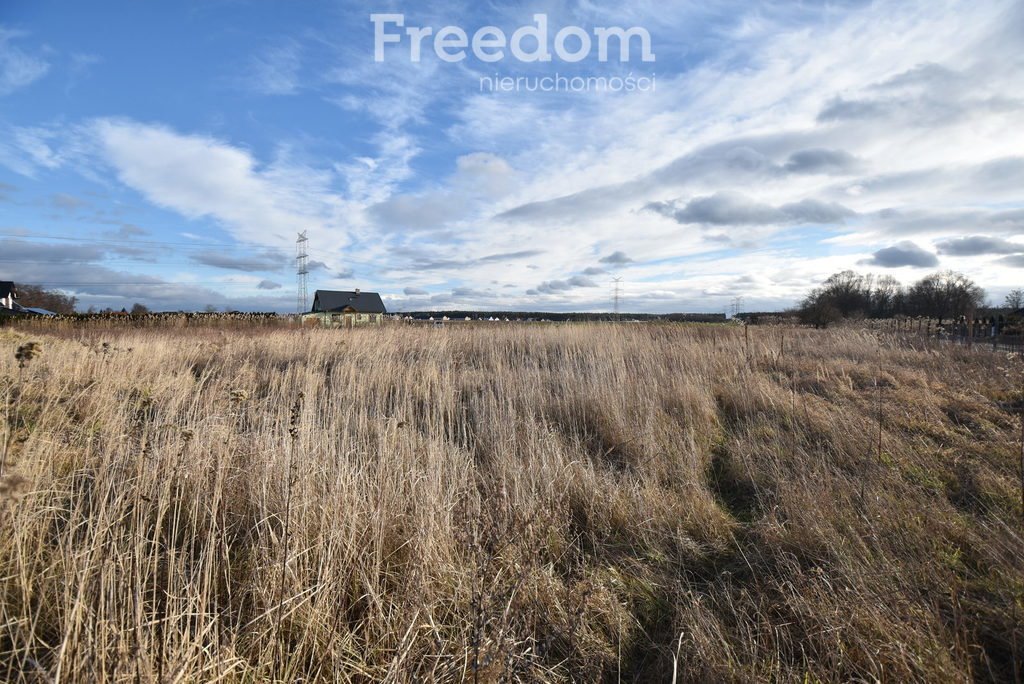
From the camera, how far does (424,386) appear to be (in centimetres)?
664

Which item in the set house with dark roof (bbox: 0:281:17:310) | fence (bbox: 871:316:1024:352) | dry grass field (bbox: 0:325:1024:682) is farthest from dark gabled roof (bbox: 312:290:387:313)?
dry grass field (bbox: 0:325:1024:682)

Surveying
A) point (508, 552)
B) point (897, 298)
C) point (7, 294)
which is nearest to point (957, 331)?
point (508, 552)

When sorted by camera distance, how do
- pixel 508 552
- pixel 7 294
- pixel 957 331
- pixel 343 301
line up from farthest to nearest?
pixel 343 301 < pixel 7 294 < pixel 957 331 < pixel 508 552

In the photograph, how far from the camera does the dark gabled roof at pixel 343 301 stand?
46.5 m

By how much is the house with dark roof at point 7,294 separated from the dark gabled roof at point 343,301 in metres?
26.6

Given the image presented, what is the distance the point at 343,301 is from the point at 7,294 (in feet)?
104

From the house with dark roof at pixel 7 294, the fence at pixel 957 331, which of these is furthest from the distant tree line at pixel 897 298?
the house with dark roof at pixel 7 294

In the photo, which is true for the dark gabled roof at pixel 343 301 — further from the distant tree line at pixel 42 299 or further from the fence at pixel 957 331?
the fence at pixel 957 331

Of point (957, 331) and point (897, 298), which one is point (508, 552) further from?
point (897, 298)

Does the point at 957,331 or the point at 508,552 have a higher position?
the point at 957,331

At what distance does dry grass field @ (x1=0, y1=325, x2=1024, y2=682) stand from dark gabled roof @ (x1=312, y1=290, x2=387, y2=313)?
4289 cm

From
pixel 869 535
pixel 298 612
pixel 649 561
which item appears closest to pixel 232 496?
pixel 298 612

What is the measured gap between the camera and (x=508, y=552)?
260 cm

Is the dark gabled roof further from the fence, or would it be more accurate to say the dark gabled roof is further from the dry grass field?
the dry grass field
